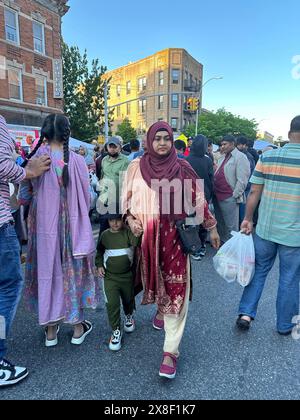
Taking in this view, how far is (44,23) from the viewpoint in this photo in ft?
52.7

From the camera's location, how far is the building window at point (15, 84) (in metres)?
14.7

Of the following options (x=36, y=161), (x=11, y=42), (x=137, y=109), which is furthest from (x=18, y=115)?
(x=137, y=109)

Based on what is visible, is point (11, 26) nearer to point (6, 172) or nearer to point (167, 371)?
point (6, 172)

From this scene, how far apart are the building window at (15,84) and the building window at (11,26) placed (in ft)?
4.74

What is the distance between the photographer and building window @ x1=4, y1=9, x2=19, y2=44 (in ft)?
46.6

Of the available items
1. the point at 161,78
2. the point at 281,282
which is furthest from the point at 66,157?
the point at 161,78

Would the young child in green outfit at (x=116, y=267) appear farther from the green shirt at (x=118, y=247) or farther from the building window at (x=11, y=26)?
the building window at (x=11, y=26)

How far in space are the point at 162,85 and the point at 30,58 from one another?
65.0 ft

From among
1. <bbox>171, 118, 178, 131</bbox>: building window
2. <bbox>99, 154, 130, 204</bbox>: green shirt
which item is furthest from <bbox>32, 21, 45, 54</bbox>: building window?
<bbox>171, 118, 178, 131</bbox>: building window

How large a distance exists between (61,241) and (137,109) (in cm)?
3551

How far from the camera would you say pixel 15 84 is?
15.0 m

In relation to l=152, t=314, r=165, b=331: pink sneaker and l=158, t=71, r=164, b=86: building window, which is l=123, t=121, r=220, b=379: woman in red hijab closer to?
l=152, t=314, r=165, b=331: pink sneaker

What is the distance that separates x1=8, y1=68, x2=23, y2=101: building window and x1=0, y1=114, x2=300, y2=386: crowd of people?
48.5 ft

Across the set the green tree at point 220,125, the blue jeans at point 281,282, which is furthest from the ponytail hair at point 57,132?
the green tree at point 220,125
